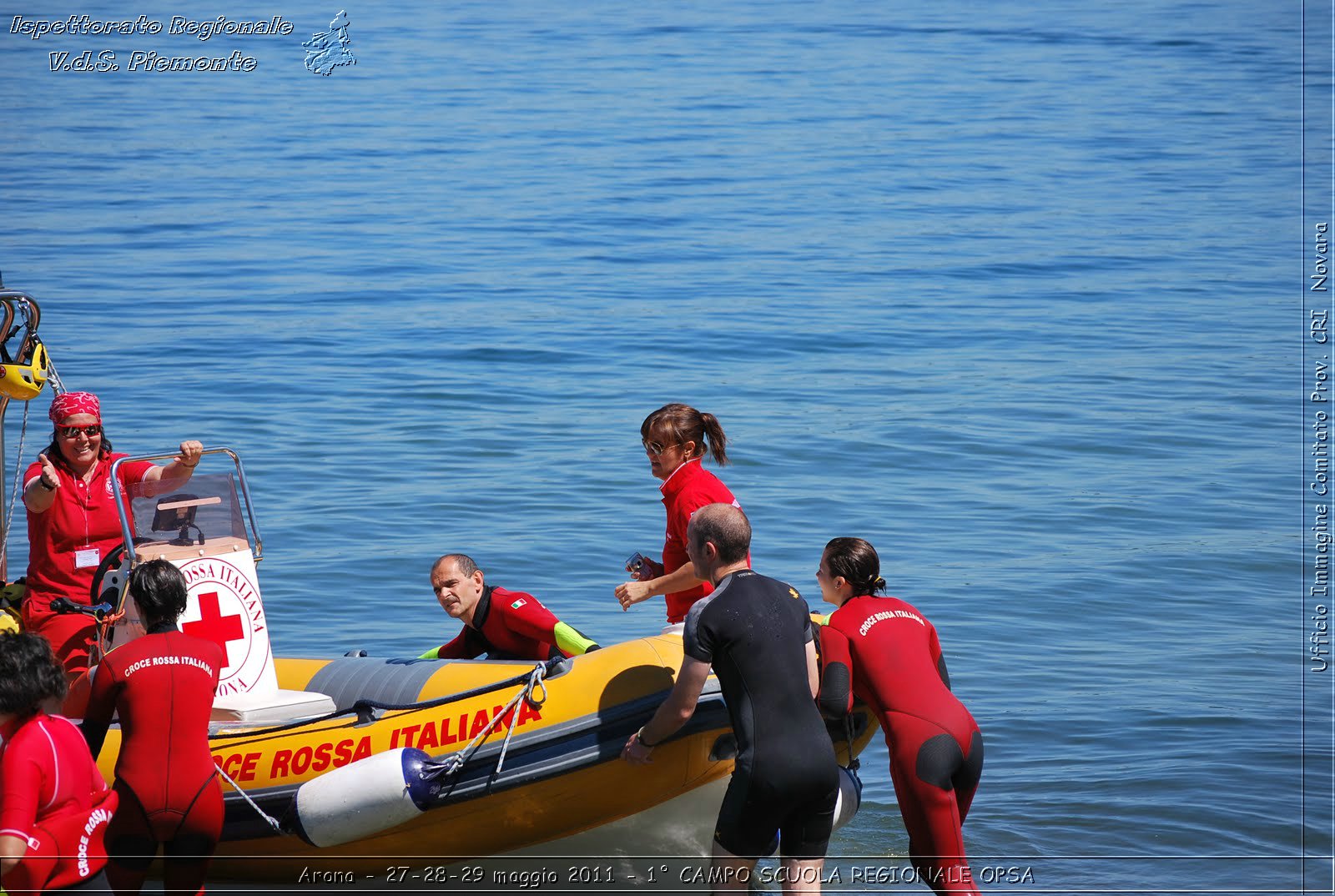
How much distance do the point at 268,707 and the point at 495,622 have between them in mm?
853

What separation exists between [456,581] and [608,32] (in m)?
34.1

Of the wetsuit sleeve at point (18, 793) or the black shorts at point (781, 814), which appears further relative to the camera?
the black shorts at point (781, 814)

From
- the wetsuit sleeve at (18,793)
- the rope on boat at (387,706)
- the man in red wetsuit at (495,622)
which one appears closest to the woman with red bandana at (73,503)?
the rope on boat at (387,706)

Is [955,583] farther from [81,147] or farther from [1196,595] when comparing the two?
[81,147]

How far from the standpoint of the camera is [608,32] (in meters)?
37.6

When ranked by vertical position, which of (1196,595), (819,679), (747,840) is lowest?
(1196,595)

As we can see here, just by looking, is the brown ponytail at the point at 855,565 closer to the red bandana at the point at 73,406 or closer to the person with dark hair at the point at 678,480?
the person with dark hair at the point at 678,480

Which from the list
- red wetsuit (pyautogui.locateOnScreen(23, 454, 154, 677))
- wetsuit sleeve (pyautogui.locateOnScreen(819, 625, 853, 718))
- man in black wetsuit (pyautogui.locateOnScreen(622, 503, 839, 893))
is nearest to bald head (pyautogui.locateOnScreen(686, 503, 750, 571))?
man in black wetsuit (pyautogui.locateOnScreen(622, 503, 839, 893))

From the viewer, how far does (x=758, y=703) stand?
12.8ft

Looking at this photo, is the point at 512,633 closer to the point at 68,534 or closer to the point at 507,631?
the point at 507,631

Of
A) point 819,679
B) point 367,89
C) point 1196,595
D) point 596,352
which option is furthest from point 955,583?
point 367,89

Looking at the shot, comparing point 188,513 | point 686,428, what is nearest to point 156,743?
point 188,513

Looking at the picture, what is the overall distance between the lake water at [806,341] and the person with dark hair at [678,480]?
182 centimetres

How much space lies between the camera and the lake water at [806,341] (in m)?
7.49
